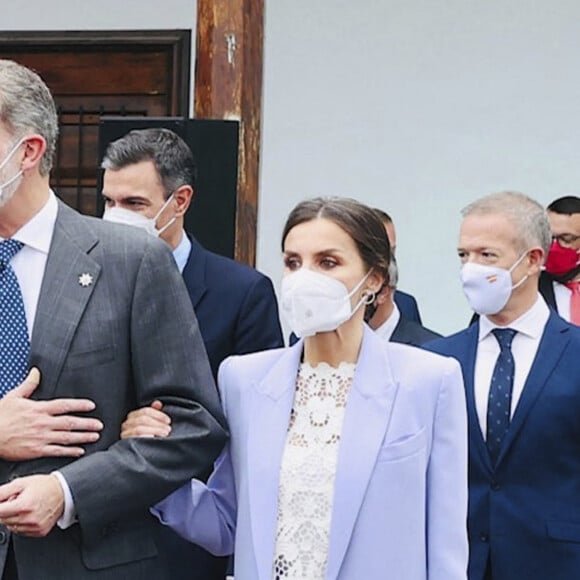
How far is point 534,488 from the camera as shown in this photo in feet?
13.2

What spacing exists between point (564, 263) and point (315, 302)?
3.08 m

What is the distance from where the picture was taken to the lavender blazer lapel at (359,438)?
3031mm

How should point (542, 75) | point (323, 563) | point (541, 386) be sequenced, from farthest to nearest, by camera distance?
point (542, 75) < point (541, 386) < point (323, 563)

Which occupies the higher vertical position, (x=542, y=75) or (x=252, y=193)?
(x=542, y=75)

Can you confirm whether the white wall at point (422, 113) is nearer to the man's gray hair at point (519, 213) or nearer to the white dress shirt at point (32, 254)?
the man's gray hair at point (519, 213)

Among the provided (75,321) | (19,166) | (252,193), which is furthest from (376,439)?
(252,193)

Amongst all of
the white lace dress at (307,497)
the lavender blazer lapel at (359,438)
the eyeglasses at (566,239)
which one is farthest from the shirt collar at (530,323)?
the eyeglasses at (566,239)

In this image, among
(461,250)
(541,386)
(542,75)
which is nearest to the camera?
(541,386)

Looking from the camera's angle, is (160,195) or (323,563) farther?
A: (160,195)

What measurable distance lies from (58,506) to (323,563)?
22.5 inches

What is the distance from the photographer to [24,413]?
2877mm

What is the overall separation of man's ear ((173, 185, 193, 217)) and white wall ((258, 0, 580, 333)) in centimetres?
236

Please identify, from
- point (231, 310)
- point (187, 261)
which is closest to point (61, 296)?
point (231, 310)

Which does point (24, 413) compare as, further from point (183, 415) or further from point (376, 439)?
point (376, 439)
